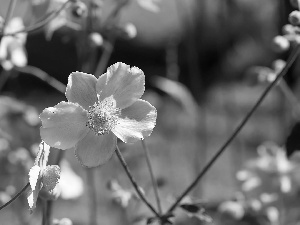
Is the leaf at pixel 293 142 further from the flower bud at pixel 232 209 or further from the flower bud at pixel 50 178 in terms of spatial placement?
the flower bud at pixel 50 178

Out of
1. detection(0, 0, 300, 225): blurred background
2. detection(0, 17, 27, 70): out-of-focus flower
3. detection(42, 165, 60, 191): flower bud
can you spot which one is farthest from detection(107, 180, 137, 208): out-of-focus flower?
detection(42, 165, 60, 191): flower bud

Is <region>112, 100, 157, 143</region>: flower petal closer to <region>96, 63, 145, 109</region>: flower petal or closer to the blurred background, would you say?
<region>96, 63, 145, 109</region>: flower petal

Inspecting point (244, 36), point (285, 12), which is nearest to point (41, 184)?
point (285, 12)

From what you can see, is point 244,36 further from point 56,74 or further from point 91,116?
point 91,116

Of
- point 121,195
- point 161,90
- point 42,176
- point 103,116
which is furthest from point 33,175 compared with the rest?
point 161,90

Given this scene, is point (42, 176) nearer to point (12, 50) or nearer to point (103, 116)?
point (103, 116)

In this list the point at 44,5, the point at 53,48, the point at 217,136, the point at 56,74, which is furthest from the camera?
the point at 53,48

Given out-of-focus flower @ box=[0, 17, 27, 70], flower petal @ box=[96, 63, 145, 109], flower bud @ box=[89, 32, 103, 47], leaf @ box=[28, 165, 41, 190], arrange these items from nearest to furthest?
leaf @ box=[28, 165, 41, 190], flower petal @ box=[96, 63, 145, 109], flower bud @ box=[89, 32, 103, 47], out-of-focus flower @ box=[0, 17, 27, 70]
